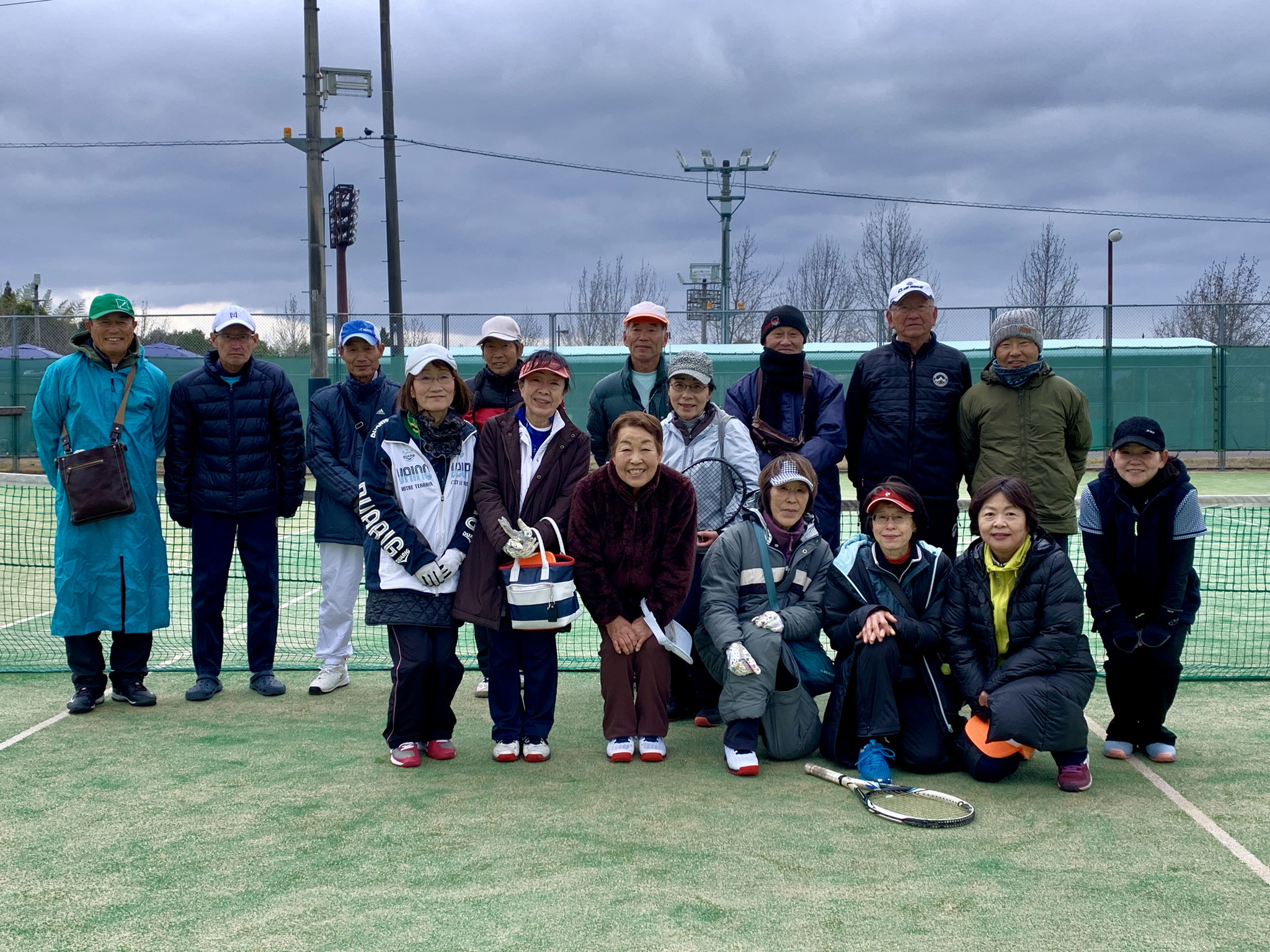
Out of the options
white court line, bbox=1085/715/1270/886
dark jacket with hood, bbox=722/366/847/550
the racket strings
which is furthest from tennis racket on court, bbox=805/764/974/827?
dark jacket with hood, bbox=722/366/847/550

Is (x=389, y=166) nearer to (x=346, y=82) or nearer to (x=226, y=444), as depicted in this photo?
(x=346, y=82)

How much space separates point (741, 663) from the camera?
479 centimetres

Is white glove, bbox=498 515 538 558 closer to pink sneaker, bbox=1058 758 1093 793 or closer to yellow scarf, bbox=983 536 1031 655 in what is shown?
yellow scarf, bbox=983 536 1031 655

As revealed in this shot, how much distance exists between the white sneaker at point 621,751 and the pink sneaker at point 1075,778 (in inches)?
67.7

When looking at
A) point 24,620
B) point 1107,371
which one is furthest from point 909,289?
point 1107,371

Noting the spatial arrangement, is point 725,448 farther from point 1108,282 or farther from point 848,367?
point 1108,282

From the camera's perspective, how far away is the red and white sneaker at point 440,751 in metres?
4.99

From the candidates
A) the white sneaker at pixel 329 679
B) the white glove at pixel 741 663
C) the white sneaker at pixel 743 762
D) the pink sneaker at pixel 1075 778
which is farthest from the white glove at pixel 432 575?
the pink sneaker at pixel 1075 778

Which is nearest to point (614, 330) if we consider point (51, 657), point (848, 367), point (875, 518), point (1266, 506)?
point (848, 367)

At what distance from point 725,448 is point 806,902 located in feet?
7.66

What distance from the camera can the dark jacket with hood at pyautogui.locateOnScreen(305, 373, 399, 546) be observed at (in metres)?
5.94

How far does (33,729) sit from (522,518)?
99.4 inches

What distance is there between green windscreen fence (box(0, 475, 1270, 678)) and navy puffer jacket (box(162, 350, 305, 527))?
1.24m

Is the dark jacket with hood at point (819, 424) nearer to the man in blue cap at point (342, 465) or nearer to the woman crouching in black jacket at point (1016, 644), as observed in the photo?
the woman crouching in black jacket at point (1016, 644)
